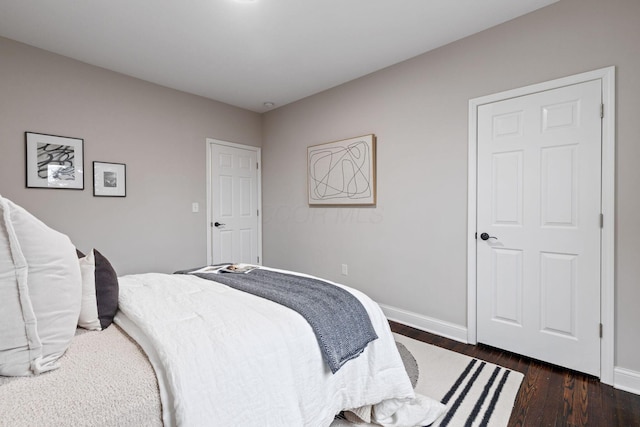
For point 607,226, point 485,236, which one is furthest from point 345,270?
point 607,226

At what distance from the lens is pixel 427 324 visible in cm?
284

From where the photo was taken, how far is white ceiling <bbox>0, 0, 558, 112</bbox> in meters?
2.16

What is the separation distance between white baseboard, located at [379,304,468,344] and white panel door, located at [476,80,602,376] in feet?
0.58

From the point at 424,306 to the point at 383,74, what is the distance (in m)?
2.35

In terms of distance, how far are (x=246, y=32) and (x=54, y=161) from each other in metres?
2.10

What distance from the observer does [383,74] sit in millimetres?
3111

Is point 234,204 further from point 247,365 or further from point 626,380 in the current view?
point 626,380

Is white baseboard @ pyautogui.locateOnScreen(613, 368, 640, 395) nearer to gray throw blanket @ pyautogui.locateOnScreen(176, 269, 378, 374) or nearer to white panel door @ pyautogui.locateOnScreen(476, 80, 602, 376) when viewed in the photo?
white panel door @ pyautogui.locateOnScreen(476, 80, 602, 376)

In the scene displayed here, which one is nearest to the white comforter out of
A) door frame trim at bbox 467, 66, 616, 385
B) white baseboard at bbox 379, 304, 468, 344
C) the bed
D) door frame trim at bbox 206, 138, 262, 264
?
the bed

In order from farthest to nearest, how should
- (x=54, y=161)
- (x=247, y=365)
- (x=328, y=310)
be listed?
(x=54, y=161), (x=328, y=310), (x=247, y=365)

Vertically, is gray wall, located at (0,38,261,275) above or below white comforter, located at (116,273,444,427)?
above

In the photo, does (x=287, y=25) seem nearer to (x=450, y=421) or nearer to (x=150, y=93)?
(x=150, y=93)

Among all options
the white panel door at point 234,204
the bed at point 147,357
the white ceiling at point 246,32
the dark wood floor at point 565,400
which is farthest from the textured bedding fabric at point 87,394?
the white panel door at point 234,204

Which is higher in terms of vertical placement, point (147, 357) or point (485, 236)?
point (485, 236)
